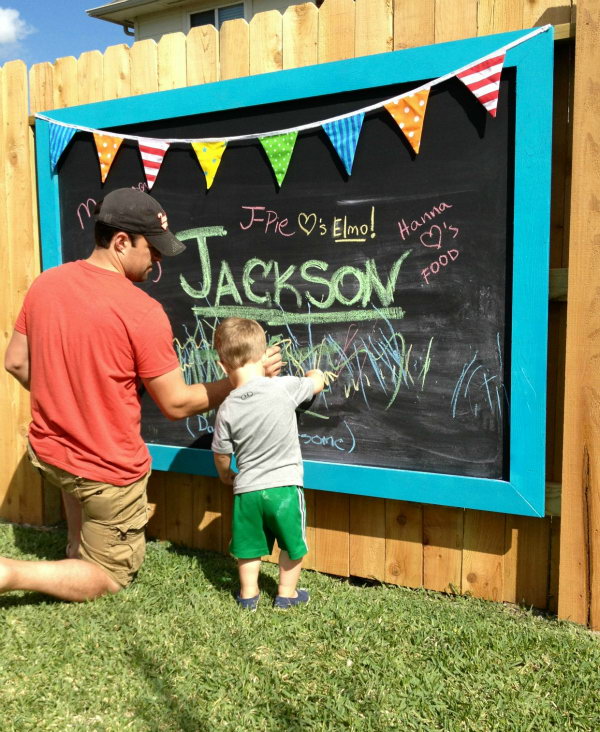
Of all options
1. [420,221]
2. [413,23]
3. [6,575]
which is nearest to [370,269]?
[420,221]

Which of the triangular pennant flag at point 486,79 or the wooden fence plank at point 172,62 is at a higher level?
the wooden fence plank at point 172,62

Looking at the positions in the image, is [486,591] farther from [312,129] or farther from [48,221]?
[48,221]

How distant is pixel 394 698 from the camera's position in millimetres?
2494

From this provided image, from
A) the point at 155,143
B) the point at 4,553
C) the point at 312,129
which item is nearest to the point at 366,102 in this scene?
the point at 312,129

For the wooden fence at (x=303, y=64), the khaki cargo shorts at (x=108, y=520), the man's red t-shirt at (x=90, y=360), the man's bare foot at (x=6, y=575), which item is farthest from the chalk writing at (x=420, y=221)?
the man's bare foot at (x=6, y=575)

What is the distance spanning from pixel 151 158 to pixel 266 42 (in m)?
0.90

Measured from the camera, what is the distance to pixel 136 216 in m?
3.21

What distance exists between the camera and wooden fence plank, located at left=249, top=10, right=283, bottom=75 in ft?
11.8

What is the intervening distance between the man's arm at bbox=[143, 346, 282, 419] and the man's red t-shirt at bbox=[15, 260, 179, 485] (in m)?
0.05

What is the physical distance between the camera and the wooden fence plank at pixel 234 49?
3705 millimetres

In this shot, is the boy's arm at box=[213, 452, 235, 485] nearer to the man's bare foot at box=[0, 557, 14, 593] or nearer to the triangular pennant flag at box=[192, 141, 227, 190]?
the man's bare foot at box=[0, 557, 14, 593]

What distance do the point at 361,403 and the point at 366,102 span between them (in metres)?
1.47

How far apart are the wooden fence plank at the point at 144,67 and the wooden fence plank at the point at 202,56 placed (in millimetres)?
233

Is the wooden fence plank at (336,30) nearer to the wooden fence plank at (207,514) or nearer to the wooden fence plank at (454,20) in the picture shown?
the wooden fence plank at (454,20)
